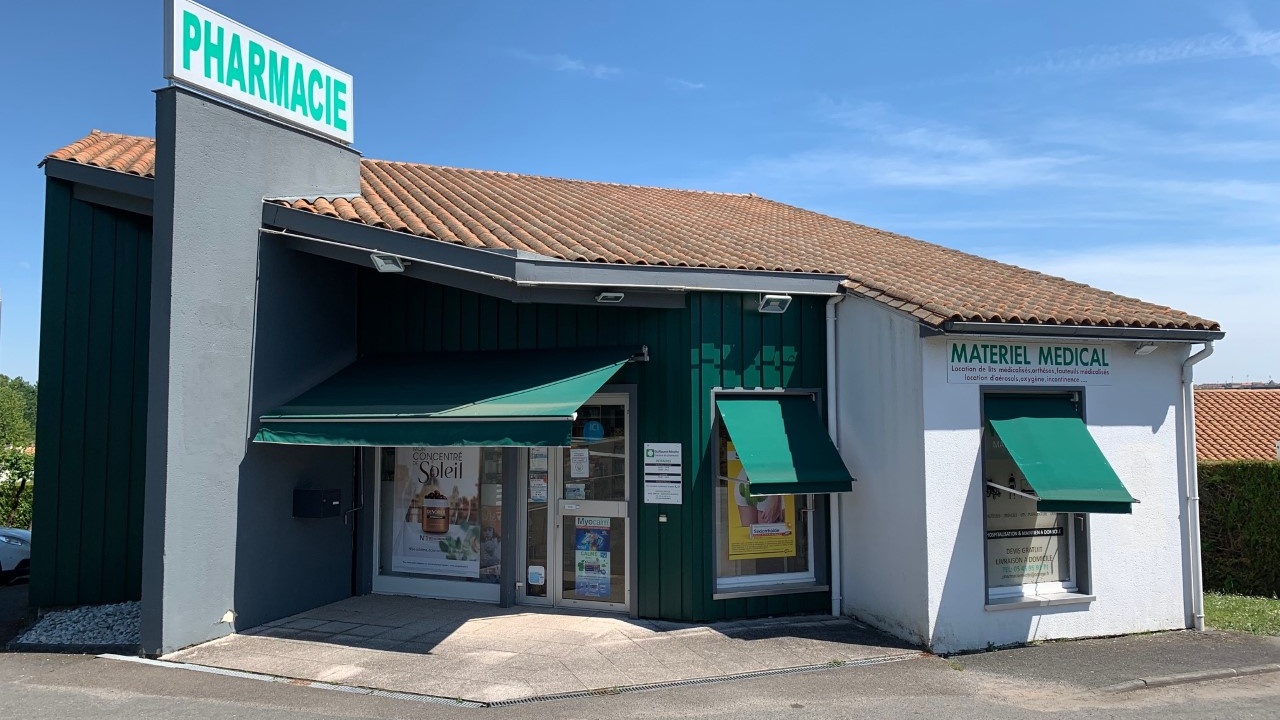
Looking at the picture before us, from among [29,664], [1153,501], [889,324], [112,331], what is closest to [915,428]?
[889,324]

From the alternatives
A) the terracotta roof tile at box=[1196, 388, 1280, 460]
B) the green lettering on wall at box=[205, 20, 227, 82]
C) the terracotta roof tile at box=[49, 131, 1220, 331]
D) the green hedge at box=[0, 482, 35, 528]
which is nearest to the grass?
the terracotta roof tile at box=[49, 131, 1220, 331]

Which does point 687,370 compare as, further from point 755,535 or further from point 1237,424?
point 1237,424

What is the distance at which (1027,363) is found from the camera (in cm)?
869

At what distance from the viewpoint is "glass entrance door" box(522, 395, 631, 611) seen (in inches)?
358

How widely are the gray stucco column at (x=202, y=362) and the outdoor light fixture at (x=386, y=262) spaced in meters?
1.37

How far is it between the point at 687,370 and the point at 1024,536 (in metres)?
4.01

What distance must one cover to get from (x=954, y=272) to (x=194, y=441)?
908 cm

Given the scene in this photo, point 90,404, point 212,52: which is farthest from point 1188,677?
point 90,404

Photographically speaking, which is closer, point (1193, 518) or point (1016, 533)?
point (1016, 533)

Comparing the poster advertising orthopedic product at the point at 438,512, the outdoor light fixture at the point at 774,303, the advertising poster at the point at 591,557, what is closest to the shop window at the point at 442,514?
the poster advertising orthopedic product at the point at 438,512

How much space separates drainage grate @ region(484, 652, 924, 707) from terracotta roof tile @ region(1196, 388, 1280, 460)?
15.6m

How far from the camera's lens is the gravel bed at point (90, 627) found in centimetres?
845

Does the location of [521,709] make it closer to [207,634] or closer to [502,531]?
[502,531]

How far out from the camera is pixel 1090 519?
877 centimetres
